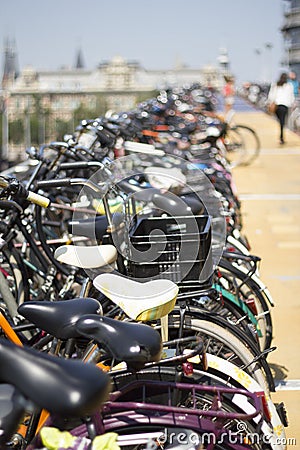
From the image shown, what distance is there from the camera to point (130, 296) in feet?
8.05

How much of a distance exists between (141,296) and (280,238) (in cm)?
551

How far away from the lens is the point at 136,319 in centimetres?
239

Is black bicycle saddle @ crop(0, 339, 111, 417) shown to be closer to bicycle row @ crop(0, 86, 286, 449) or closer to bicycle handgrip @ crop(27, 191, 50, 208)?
bicycle row @ crop(0, 86, 286, 449)

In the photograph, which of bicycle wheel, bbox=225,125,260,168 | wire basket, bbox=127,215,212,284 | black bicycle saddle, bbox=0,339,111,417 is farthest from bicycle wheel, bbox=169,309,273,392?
bicycle wheel, bbox=225,125,260,168

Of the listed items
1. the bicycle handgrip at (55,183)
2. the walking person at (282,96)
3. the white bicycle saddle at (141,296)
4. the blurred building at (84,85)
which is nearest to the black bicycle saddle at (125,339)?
the white bicycle saddle at (141,296)

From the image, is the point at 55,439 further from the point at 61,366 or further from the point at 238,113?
the point at 238,113

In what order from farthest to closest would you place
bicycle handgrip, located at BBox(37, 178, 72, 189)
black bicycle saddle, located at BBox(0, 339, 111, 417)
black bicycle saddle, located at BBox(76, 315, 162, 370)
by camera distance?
bicycle handgrip, located at BBox(37, 178, 72, 189), black bicycle saddle, located at BBox(76, 315, 162, 370), black bicycle saddle, located at BBox(0, 339, 111, 417)

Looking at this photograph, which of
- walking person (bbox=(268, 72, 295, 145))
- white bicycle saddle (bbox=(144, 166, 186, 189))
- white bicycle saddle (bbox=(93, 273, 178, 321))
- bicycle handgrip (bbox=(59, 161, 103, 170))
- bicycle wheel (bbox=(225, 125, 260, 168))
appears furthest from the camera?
walking person (bbox=(268, 72, 295, 145))

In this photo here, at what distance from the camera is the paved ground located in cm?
430

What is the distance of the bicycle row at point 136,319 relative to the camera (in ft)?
6.41

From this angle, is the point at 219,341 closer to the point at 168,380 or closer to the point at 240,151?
the point at 168,380

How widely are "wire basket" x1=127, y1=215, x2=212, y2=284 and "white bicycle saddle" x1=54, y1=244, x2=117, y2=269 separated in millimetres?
95

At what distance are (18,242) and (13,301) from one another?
94 cm

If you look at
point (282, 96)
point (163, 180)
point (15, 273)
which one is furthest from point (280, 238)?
point (282, 96)
